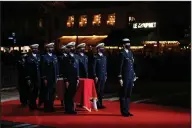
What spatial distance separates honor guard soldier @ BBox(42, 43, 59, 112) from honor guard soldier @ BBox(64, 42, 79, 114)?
0.45 m

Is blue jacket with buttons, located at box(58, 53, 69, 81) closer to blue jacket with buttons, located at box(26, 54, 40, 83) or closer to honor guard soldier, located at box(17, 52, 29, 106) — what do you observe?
blue jacket with buttons, located at box(26, 54, 40, 83)

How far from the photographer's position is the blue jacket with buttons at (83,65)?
39.9 feet

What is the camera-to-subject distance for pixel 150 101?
1484 cm

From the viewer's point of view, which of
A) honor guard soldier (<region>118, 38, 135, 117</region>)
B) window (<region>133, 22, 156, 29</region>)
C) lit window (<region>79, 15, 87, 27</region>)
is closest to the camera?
honor guard soldier (<region>118, 38, 135, 117</region>)

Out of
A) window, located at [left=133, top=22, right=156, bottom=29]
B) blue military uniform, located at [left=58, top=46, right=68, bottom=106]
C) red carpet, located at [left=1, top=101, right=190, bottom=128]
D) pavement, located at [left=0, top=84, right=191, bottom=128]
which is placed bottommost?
pavement, located at [left=0, top=84, right=191, bottom=128]

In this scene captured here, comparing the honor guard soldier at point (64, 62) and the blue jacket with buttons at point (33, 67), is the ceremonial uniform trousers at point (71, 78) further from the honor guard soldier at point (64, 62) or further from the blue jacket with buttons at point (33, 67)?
the blue jacket with buttons at point (33, 67)

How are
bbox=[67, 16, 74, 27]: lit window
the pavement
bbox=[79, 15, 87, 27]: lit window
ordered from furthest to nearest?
bbox=[67, 16, 74, 27]: lit window → bbox=[79, 15, 87, 27]: lit window → the pavement

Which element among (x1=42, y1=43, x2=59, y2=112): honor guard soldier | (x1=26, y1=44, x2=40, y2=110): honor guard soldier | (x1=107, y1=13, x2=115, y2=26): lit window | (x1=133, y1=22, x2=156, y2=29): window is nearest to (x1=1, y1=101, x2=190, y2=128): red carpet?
(x1=42, y1=43, x2=59, y2=112): honor guard soldier

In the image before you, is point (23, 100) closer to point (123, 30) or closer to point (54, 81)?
point (54, 81)

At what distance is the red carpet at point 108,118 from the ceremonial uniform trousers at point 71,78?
34 centimetres

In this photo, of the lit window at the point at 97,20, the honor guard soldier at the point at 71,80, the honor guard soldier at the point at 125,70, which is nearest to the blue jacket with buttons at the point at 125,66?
the honor guard soldier at the point at 125,70

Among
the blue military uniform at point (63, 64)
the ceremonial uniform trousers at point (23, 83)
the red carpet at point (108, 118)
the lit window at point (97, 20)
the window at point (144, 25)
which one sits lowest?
the red carpet at point (108, 118)

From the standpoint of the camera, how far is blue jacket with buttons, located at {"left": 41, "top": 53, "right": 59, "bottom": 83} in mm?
11653

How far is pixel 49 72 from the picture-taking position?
11.7m
